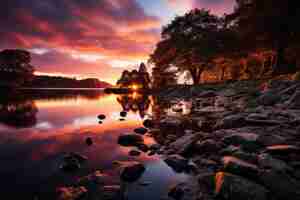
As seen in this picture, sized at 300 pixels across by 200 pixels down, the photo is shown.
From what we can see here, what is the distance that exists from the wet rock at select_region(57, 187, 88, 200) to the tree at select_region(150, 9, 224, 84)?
2468cm

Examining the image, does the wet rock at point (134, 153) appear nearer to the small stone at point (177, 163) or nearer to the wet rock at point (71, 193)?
the small stone at point (177, 163)

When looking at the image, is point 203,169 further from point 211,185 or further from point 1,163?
point 1,163

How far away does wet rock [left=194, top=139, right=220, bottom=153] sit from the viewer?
11.3 feet

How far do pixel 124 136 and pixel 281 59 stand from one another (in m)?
20.0

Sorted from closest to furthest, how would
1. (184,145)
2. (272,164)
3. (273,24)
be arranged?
1. (272,164)
2. (184,145)
3. (273,24)

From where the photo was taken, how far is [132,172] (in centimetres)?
282

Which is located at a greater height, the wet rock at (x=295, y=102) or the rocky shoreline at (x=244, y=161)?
the wet rock at (x=295, y=102)

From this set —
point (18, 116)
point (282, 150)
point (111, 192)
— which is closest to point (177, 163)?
point (111, 192)

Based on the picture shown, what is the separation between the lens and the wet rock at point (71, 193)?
2.14m

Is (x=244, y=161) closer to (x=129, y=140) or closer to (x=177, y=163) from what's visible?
(x=177, y=163)

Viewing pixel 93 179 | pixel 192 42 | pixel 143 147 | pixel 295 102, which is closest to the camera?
pixel 93 179

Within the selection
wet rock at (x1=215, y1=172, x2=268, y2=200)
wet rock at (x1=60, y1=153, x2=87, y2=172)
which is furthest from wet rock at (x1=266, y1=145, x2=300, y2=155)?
wet rock at (x1=60, y1=153, x2=87, y2=172)

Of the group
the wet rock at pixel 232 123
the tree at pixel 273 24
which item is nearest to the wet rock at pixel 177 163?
the wet rock at pixel 232 123

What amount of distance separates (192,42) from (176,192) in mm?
25876
